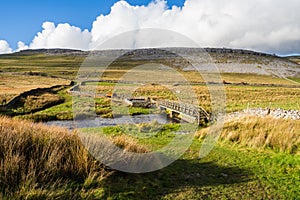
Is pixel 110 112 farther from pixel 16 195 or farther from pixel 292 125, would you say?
pixel 16 195

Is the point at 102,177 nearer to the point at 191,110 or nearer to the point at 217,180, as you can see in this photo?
the point at 217,180

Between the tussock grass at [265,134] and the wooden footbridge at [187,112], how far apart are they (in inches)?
373

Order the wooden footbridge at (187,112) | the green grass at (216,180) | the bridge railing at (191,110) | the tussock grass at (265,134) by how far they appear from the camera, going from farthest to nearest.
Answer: the bridge railing at (191,110) → the wooden footbridge at (187,112) → the tussock grass at (265,134) → the green grass at (216,180)

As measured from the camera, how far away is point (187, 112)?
95.1 feet

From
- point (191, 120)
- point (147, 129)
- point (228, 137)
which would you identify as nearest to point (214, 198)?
point (228, 137)

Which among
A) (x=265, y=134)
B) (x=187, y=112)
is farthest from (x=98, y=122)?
(x=265, y=134)

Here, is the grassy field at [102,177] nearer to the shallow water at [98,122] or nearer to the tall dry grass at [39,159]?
the tall dry grass at [39,159]

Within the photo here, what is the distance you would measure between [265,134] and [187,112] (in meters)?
16.2

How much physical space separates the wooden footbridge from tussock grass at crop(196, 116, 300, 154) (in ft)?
31.1

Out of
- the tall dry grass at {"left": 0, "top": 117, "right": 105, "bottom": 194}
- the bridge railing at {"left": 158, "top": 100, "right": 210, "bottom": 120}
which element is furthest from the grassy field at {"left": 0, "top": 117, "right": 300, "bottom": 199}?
the bridge railing at {"left": 158, "top": 100, "right": 210, "bottom": 120}

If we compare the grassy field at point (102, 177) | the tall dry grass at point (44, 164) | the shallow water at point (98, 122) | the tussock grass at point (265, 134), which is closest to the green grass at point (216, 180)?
the grassy field at point (102, 177)

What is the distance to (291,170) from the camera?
345 inches

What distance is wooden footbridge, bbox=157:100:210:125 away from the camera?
25641mm

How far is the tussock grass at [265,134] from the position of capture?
1142 centimetres
